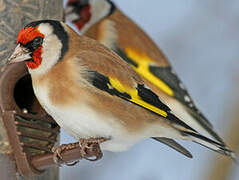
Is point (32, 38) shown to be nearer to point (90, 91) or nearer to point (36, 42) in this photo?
point (36, 42)

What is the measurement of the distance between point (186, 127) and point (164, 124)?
6.9 inches

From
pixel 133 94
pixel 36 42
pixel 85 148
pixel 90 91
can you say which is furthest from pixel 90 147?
pixel 36 42

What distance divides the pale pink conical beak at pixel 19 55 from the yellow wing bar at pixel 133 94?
615mm

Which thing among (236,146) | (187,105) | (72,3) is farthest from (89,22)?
(236,146)

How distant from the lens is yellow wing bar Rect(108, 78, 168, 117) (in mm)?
4170

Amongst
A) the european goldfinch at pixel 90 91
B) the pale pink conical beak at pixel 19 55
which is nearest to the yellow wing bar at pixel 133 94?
the european goldfinch at pixel 90 91

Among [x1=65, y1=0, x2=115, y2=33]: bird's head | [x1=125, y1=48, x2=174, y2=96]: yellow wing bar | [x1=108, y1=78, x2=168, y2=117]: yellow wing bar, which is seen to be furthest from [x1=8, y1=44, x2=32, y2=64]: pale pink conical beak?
[x1=65, y1=0, x2=115, y2=33]: bird's head

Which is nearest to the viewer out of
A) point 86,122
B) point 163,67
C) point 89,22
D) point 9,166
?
point 86,122

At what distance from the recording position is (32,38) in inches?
163

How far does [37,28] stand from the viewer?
4.14 m

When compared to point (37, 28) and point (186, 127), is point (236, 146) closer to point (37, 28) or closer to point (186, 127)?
point (186, 127)

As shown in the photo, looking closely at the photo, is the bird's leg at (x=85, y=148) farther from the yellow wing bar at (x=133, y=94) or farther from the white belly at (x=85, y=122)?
the yellow wing bar at (x=133, y=94)

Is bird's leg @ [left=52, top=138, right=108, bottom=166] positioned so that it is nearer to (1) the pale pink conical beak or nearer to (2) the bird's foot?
(2) the bird's foot

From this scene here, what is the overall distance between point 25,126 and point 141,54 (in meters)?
2.25
